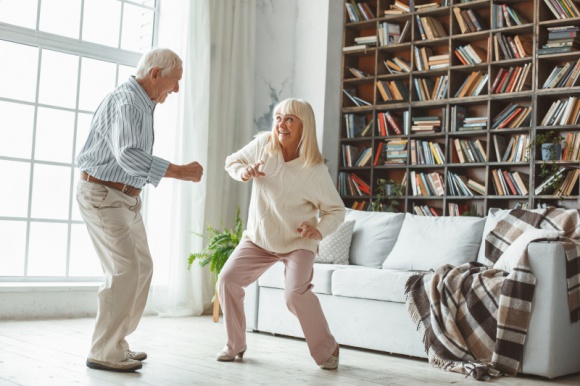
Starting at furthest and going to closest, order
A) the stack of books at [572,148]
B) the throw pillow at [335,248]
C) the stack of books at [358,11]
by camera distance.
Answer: the stack of books at [358,11] → the stack of books at [572,148] → the throw pillow at [335,248]

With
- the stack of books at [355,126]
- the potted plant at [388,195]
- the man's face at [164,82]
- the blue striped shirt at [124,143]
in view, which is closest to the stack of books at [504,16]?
the stack of books at [355,126]

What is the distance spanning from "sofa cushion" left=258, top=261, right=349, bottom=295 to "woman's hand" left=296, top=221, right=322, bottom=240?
1.04 m

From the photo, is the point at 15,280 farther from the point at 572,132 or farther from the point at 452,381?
the point at 572,132

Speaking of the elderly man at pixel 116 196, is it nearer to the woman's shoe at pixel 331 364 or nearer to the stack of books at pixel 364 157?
the woman's shoe at pixel 331 364

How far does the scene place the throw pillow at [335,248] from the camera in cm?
495

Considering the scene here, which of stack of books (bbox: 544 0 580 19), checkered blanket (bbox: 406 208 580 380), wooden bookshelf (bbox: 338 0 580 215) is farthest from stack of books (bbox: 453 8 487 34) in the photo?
checkered blanket (bbox: 406 208 580 380)

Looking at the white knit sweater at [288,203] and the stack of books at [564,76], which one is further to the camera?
the stack of books at [564,76]

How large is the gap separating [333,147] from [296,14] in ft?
4.09

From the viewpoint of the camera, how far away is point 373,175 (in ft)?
20.7

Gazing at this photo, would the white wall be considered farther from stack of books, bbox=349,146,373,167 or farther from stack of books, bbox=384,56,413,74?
stack of books, bbox=384,56,413,74

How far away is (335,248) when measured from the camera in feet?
16.3

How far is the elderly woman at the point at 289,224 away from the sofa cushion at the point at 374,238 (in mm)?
1483

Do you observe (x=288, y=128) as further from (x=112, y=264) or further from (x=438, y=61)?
(x=438, y=61)

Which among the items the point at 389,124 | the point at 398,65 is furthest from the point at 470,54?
the point at 389,124
